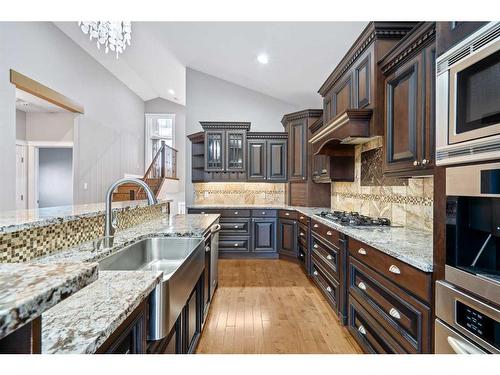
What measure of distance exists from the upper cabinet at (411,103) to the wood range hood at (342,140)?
23cm

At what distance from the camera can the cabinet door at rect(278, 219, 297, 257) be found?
4742 millimetres

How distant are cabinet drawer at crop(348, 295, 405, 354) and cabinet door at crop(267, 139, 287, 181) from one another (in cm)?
329

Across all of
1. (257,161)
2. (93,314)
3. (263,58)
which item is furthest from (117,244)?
(263,58)

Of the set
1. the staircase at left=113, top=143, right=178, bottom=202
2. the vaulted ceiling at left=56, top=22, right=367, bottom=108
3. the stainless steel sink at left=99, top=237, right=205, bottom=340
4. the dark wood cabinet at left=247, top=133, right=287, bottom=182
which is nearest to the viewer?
the stainless steel sink at left=99, top=237, right=205, bottom=340

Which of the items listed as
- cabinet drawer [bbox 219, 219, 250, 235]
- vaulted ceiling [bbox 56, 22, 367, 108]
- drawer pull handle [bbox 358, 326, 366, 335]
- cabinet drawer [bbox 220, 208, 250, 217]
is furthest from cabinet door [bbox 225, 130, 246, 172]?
drawer pull handle [bbox 358, 326, 366, 335]

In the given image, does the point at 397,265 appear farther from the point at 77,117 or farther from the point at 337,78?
the point at 77,117

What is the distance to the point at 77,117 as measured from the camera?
6258mm

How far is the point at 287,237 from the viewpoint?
488 centimetres

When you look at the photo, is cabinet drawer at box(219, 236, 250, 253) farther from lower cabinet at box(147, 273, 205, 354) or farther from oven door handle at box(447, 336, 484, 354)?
oven door handle at box(447, 336, 484, 354)

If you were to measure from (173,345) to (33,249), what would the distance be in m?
0.82

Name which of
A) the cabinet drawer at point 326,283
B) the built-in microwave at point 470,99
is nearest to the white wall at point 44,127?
the cabinet drawer at point 326,283

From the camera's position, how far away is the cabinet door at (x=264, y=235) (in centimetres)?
505

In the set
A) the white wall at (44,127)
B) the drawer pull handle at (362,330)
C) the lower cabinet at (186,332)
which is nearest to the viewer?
the lower cabinet at (186,332)

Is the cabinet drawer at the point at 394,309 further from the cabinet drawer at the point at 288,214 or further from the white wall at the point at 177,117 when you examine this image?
the white wall at the point at 177,117
